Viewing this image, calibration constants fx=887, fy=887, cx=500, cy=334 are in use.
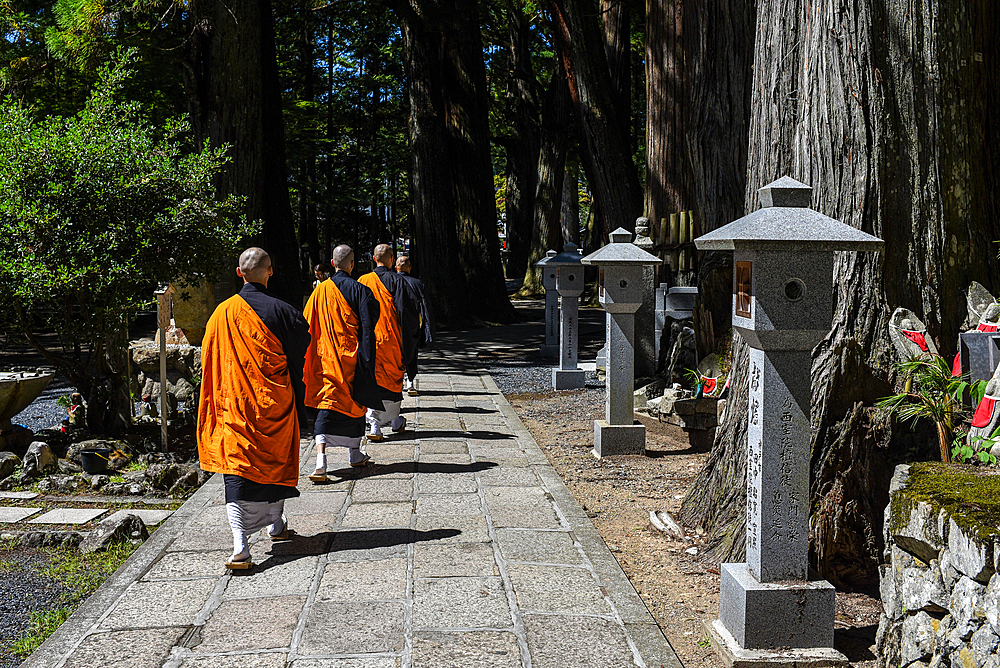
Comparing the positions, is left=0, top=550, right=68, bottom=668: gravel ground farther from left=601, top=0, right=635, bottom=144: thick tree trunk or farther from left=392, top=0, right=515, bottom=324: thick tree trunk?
left=392, top=0, right=515, bottom=324: thick tree trunk

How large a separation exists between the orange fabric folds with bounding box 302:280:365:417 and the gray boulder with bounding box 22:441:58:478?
2.33 metres

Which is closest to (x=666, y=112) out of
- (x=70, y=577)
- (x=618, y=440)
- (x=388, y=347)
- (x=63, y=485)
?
(x=618, y=440)

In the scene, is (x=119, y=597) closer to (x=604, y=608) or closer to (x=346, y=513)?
(x=346, y=513)

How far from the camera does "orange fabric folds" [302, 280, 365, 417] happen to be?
21.4ft

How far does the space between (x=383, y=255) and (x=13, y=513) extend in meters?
3.86

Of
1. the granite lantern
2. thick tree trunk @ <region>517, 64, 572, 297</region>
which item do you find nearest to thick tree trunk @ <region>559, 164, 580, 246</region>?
thick tree trunk @ <region>517, 64, 572, 297</region>

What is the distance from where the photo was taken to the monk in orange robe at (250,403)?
4.68 meters

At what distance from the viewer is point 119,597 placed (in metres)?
4.16

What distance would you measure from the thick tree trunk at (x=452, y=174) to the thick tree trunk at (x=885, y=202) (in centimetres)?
1385

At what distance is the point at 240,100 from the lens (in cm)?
1031

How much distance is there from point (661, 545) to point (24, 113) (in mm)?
6339

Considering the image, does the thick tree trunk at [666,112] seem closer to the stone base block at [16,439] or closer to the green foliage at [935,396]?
the green foliage at [935,396]

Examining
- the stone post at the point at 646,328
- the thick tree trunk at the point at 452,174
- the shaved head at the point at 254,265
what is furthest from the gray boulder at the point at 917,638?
the thick tree trunk at the point at 452,174

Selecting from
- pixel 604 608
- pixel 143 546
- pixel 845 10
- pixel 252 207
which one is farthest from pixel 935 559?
pixel 252 207
